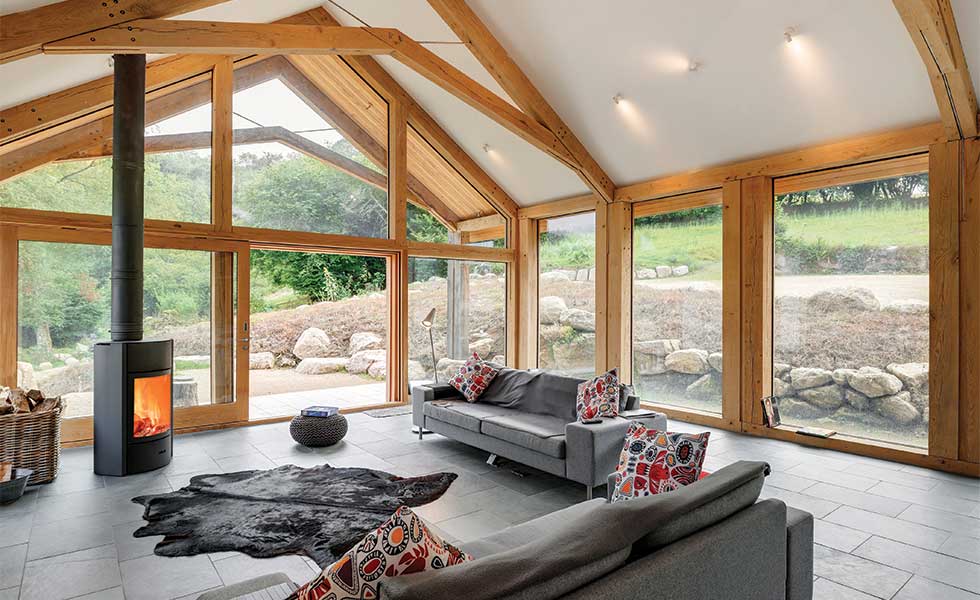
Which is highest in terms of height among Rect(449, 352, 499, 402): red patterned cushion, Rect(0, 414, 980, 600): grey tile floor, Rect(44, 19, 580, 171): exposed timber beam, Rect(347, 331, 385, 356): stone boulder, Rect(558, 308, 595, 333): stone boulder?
Rect(44, 19, 580, 171): exposed timber beam

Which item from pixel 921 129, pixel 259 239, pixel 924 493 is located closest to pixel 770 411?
pixel 924 493

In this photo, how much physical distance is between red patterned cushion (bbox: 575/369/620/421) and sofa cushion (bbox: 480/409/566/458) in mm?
255

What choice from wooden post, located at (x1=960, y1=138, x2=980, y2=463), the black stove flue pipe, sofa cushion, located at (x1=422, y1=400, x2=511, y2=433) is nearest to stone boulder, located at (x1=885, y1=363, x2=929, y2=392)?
wooden post, located at (x1=960, y1=138, x2=980, y2=463)

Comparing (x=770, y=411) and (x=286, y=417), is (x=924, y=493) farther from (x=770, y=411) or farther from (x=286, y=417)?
(x=286, y=417)

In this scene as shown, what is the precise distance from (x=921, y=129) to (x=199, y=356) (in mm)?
7318

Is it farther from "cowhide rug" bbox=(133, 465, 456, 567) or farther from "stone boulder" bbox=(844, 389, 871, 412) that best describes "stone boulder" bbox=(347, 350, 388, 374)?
"stone boulder" bbox=(844, 389, 871, 412)

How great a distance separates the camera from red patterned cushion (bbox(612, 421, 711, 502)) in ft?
8.03

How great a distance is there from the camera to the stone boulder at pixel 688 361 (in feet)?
21.2

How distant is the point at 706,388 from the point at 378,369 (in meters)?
4.53

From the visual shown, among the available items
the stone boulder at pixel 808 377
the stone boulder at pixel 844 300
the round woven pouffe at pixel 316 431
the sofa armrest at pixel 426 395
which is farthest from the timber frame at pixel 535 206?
the sofa armrest at pixel 426 395

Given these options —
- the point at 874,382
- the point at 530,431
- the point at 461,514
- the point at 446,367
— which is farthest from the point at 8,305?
the point at 874,382

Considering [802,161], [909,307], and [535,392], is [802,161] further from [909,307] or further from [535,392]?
[535,392]

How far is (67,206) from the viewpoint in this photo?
5312 millimetres

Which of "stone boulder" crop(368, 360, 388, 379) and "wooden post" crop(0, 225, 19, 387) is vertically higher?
"wooden post" crop(0, 225, 19, 387)
